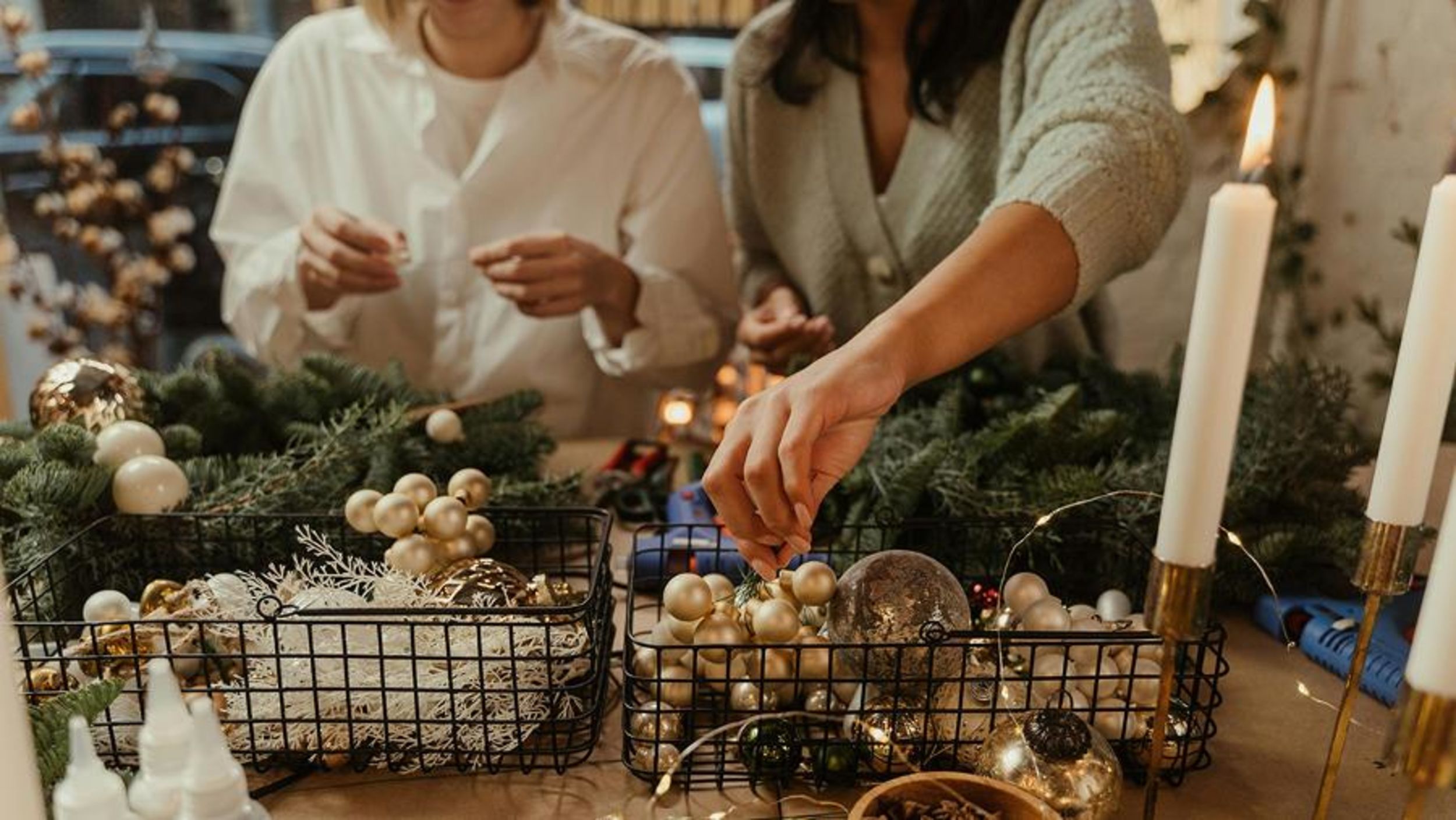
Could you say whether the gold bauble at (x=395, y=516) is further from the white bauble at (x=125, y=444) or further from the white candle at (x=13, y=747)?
the white candle at (x=13, y=747)

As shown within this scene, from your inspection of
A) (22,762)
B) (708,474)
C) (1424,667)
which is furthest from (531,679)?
(1424,667)

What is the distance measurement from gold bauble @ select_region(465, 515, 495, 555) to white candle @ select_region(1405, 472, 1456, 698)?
642 mm

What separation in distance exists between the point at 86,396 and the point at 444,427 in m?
0.32

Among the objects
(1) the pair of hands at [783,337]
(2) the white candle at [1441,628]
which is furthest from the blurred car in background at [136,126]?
(2) the white candle at [1441,628]

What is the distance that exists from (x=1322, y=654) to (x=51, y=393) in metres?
1.14

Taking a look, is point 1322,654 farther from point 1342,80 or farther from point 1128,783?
point 1342,80

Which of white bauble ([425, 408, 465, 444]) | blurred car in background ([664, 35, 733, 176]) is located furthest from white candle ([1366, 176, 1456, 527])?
blurred car in background ([664, 35, 733, 176])

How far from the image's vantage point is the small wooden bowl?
600 mm

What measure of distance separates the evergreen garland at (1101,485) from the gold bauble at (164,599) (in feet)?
1.65

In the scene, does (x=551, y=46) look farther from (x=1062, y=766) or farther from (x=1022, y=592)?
(x=1062, y=766)

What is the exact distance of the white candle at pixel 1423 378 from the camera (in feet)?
1.77

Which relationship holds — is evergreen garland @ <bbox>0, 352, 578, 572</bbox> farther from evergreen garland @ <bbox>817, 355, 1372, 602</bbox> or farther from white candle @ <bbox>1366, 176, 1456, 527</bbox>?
white candle @ <bbox>1366, 176, 1456, 527</bbox>

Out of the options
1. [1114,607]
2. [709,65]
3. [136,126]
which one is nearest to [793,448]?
[1114,607]

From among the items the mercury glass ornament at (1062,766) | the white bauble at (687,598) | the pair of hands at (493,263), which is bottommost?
the mercury glass ornament at (1062,766)
